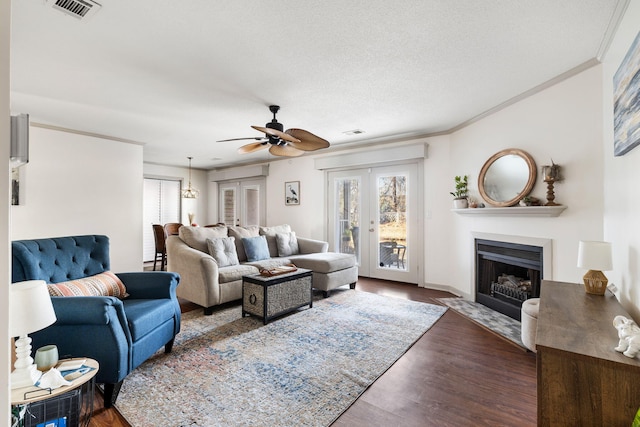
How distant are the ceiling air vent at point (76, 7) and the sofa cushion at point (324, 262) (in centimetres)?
344

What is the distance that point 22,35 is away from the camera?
2104 mm

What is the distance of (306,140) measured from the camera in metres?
3.22

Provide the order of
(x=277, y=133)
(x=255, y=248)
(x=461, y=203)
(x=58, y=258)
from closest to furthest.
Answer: (x=58, y=258) → (x=277, y=133) → (x=461, y=203) → (x=255, y=248)

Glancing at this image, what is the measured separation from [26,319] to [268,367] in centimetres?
152

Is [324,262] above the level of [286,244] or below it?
below

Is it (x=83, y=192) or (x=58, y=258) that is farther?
(x=83, y=192)

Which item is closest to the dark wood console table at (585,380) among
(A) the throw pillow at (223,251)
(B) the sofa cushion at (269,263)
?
(B) the sofa cushion at (269,263)

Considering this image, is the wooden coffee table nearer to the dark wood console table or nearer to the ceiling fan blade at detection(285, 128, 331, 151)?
the ceiling fan blade at detection(285, 128, 331, 151)

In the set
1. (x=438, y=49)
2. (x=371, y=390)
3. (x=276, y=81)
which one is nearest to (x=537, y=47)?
(x=438, y=49)

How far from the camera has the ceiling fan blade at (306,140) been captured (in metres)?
3.06

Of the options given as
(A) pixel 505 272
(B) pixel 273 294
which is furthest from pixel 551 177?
(B) pixel 273 294

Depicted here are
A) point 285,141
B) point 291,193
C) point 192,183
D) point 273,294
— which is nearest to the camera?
point 273,294

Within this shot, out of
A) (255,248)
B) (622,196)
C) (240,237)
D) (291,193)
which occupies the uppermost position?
(291,193)

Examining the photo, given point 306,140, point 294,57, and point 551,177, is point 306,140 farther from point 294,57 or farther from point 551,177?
point 551,177
